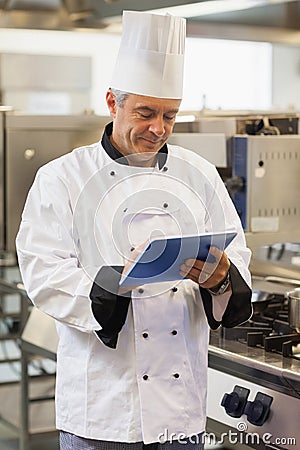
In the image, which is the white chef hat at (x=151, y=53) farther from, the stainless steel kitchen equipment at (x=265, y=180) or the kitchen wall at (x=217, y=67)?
the kitchen wall at (x=217, y=67)

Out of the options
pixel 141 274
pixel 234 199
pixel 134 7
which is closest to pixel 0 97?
pixel 134 7

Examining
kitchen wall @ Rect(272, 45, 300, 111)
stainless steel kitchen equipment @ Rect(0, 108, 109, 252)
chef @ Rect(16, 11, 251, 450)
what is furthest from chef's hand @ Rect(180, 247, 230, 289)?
kitchen wall @ Rect(272, 45, 300, 111)

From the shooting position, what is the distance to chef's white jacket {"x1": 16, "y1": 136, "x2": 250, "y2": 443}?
6.02 feet

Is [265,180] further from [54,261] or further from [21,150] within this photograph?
[54,261]

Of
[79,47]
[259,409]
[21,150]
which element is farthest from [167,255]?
[79,47]

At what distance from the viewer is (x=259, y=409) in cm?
207

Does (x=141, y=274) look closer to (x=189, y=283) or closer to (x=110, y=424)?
(x=189, y=283)

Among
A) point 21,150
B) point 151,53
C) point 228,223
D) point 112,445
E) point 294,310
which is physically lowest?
point 112,445

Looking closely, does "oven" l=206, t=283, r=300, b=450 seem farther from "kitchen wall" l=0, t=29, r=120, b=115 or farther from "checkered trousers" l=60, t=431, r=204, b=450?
"kitchen wall" l=0, t=29, r=120, b=115

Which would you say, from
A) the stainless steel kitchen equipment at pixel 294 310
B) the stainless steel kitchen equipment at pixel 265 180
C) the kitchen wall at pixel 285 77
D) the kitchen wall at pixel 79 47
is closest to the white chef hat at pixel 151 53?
the stainless steel kitchen equipment at pixel 294 310

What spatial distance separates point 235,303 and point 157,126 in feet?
1.27

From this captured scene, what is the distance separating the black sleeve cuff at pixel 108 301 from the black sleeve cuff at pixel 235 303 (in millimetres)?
181

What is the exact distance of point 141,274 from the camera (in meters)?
1.73

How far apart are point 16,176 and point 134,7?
75 centimetres
